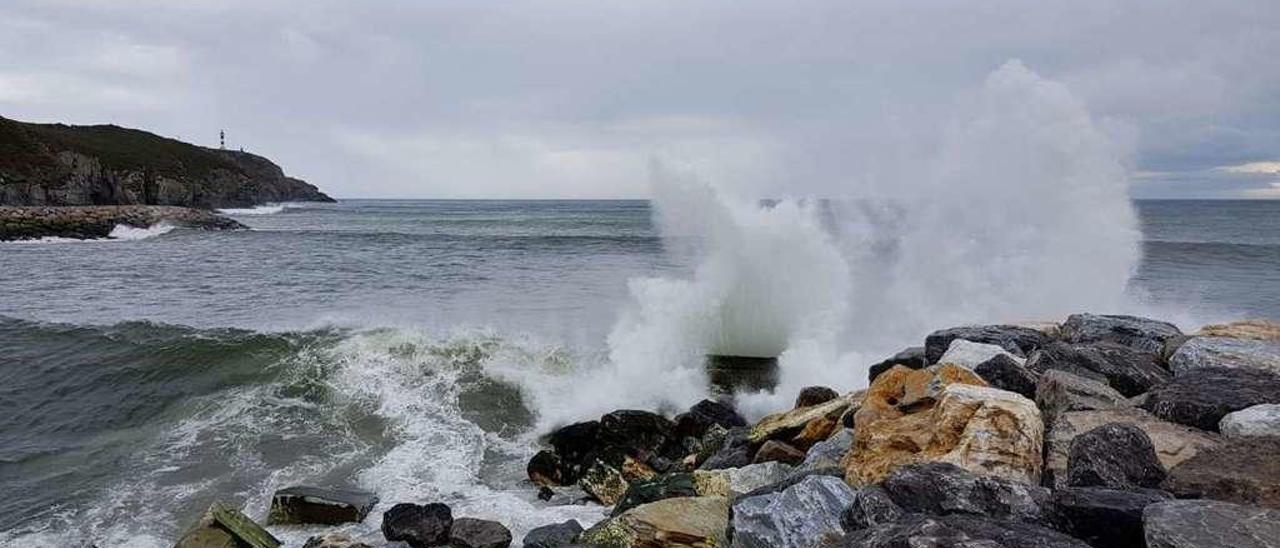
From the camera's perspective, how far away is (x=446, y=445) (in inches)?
Result: 454

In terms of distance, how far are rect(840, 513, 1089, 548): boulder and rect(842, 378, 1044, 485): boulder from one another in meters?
1.24

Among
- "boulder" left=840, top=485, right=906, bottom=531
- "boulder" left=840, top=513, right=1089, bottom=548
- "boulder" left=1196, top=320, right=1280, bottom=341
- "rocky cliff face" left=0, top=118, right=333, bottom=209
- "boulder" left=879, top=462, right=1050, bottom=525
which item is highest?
"rocky cliff face" left=0, top=118, right=333, bottom=209

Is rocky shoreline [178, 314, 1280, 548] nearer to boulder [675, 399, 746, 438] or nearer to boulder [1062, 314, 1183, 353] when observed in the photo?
boulder [1062, 314, 1183, 353]

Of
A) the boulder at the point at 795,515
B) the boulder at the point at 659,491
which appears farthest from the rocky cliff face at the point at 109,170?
the boulder at the point at 795,515

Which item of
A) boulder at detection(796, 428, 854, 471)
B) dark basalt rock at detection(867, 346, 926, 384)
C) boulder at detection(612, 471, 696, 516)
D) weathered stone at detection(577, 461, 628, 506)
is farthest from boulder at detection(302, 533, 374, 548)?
dark basalt rock at detection(867, 346, 926, 384)

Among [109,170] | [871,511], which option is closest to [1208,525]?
[871,511]

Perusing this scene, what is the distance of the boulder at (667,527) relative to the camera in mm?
6539

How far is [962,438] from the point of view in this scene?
6.14 metres

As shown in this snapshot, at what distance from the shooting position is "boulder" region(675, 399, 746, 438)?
1132 centimetres

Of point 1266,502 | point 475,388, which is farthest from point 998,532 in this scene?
point 475,388

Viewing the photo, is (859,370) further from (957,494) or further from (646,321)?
(957,494)

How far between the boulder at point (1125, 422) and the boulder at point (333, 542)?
5993mm

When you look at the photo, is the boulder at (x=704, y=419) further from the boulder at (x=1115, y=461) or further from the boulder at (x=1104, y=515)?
the boulder at (x=1104, y=515)

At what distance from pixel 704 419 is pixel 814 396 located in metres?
1.66
